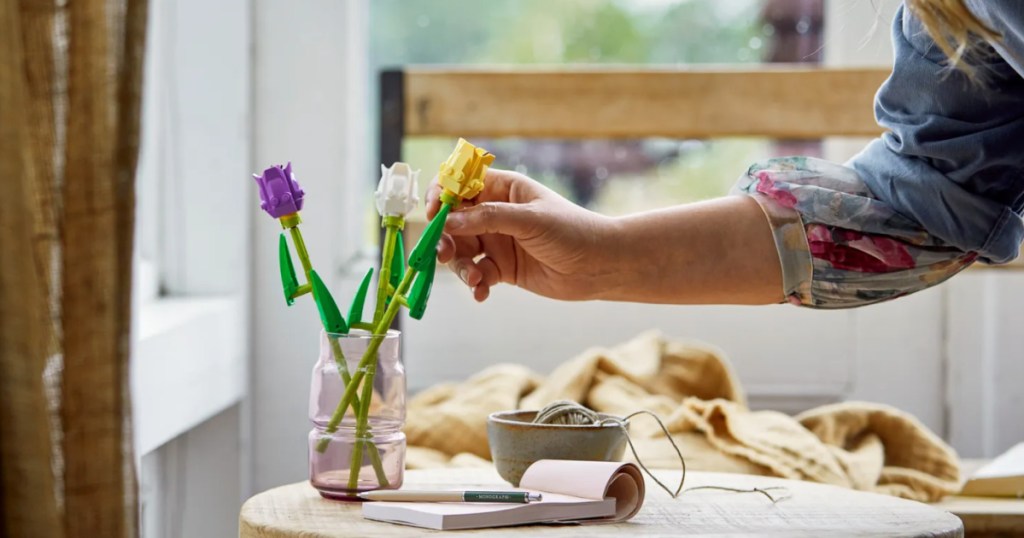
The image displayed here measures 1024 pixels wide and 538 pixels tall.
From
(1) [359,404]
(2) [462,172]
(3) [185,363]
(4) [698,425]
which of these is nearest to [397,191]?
(2) [462,172]

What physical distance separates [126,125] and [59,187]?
5cm

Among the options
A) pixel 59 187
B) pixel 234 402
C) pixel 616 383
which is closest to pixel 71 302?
pixel 59 187

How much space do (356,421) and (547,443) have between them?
0.17 m

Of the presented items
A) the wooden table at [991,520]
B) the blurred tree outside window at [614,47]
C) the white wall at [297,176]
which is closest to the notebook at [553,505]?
the wooden table at [991,520]

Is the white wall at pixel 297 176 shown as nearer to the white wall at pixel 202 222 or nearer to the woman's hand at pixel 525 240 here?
the white wall at pixel 202 222

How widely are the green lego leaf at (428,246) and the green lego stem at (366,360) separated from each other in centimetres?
1

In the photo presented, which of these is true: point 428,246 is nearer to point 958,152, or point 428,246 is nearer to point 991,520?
point 958,152

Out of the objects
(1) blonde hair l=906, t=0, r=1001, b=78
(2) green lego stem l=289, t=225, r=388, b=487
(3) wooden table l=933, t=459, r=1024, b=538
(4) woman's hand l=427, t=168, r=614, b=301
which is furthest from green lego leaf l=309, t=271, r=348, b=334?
(3) wooden table l=933, t=459, r=1024, b=538

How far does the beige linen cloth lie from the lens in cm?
143

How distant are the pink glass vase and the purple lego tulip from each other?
0.11 m

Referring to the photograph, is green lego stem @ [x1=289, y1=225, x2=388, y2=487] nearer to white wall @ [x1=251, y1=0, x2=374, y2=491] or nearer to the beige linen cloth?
the beige linen cloth

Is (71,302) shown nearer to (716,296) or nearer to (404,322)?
(716,296)

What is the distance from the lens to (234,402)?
2.04m

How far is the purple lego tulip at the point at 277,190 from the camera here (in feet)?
3.24
